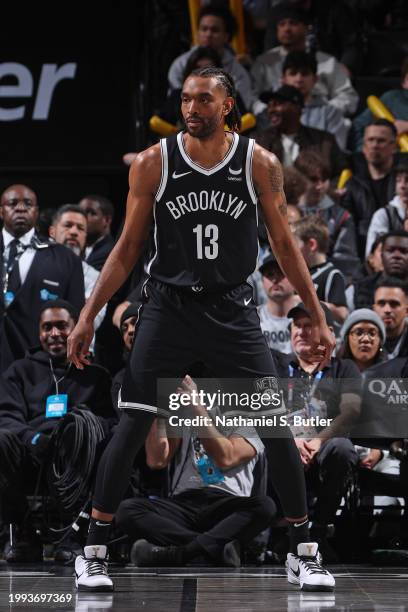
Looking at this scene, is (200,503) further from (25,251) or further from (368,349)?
(25,251)

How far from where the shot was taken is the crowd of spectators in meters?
6.30

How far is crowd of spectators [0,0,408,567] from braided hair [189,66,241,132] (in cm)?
142

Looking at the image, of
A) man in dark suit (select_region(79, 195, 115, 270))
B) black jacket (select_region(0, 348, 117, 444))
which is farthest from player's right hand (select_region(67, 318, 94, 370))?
man in dark suit (select_region(79, 195, 115, 270))

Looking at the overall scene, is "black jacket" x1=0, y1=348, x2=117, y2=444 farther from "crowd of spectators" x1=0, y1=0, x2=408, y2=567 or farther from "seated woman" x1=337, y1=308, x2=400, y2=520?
"seated woman" x1=337, y1=308, x2=400, y2=520

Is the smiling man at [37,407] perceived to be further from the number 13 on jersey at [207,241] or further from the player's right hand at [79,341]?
the number 13 on jersey at [207,241]

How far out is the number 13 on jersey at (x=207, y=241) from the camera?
15.4 feet

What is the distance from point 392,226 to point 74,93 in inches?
110

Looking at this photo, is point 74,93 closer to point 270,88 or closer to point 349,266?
point 270,88

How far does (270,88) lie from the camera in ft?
33.2

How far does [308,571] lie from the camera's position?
467 centimetres

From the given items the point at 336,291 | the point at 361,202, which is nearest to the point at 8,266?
→ the point at 336,291

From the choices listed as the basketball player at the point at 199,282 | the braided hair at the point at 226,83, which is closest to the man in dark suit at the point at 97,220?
the braided hair at the point at 226,83

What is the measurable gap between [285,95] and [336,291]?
226cm

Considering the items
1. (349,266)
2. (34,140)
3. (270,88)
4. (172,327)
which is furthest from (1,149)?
(172,327)
